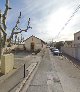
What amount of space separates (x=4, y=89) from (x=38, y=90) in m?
1.82

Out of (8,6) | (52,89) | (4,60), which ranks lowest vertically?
(52,89)

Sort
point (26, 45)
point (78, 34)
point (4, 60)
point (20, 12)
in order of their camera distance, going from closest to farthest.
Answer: point (4, 60) → point (20, 12) → point (78, 34) → point (26, 45)

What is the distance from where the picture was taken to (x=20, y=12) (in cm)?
2439

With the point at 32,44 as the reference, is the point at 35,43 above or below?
above

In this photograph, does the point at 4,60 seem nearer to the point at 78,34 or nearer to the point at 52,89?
the point at 52,89

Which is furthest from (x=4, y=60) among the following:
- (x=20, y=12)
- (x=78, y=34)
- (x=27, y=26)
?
(x=78, y=34)

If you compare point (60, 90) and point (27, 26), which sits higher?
point (27, 26)

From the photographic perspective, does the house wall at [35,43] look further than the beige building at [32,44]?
Yes

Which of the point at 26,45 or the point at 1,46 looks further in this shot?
the point at 26,45

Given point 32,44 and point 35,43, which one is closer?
point 32,44

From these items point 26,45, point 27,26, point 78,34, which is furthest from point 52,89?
point 26,45

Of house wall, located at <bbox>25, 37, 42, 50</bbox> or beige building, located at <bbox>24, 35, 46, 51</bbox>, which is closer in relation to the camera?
beige building, located at <bbox>24, 35, 46, 51</bbox>

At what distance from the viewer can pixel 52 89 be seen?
12.0 metres

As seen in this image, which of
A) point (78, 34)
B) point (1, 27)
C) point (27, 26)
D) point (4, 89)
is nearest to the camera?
point (4, 89)
